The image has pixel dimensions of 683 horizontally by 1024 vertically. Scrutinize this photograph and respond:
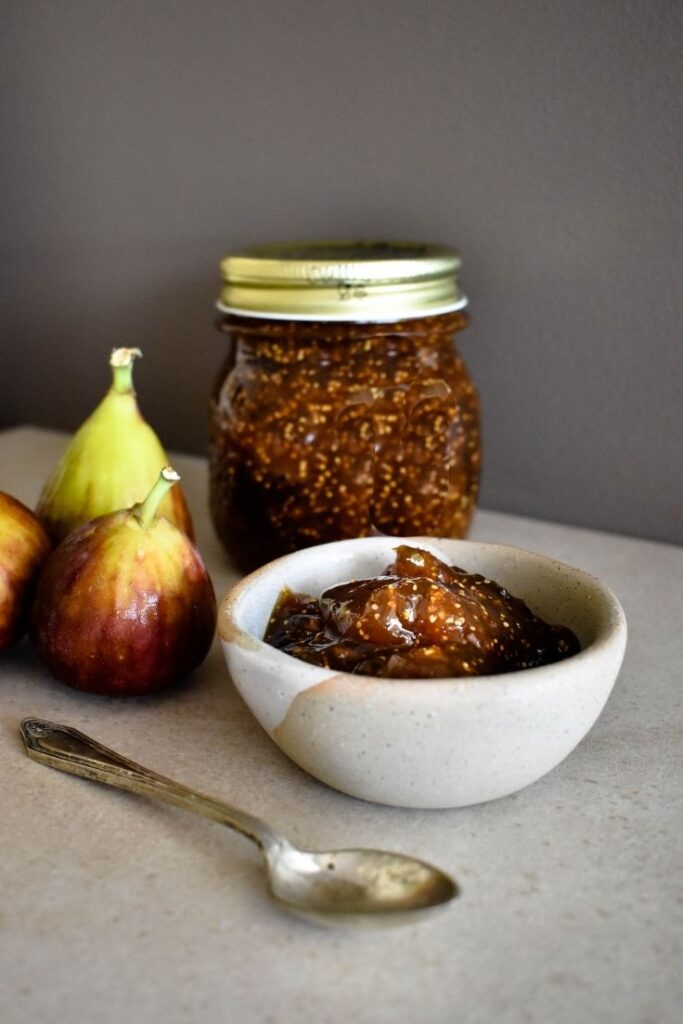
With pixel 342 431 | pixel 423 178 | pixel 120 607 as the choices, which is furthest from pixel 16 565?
pixel 423 178

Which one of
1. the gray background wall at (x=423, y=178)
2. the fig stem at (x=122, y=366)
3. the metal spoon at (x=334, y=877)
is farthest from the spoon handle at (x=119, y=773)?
the gray background wall at (x=423, y=178)

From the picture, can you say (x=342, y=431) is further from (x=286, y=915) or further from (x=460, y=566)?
(x=286, y=915)

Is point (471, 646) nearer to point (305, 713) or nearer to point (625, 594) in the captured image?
point (305, 713)

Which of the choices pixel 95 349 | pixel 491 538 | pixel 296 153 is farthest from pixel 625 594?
pixel 95 349

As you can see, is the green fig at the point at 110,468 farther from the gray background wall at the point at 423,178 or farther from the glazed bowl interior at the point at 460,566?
the gray background wall at the point at 423,178

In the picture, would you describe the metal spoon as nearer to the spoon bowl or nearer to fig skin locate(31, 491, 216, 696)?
the spoon bowl

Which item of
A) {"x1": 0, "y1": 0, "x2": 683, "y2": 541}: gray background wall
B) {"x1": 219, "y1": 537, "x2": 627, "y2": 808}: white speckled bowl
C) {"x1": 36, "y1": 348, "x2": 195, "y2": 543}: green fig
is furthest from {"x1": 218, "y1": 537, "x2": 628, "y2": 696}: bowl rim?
{"x1": 0, "y1": 0, "x2": 683, "y2": 541}: gray background wall
